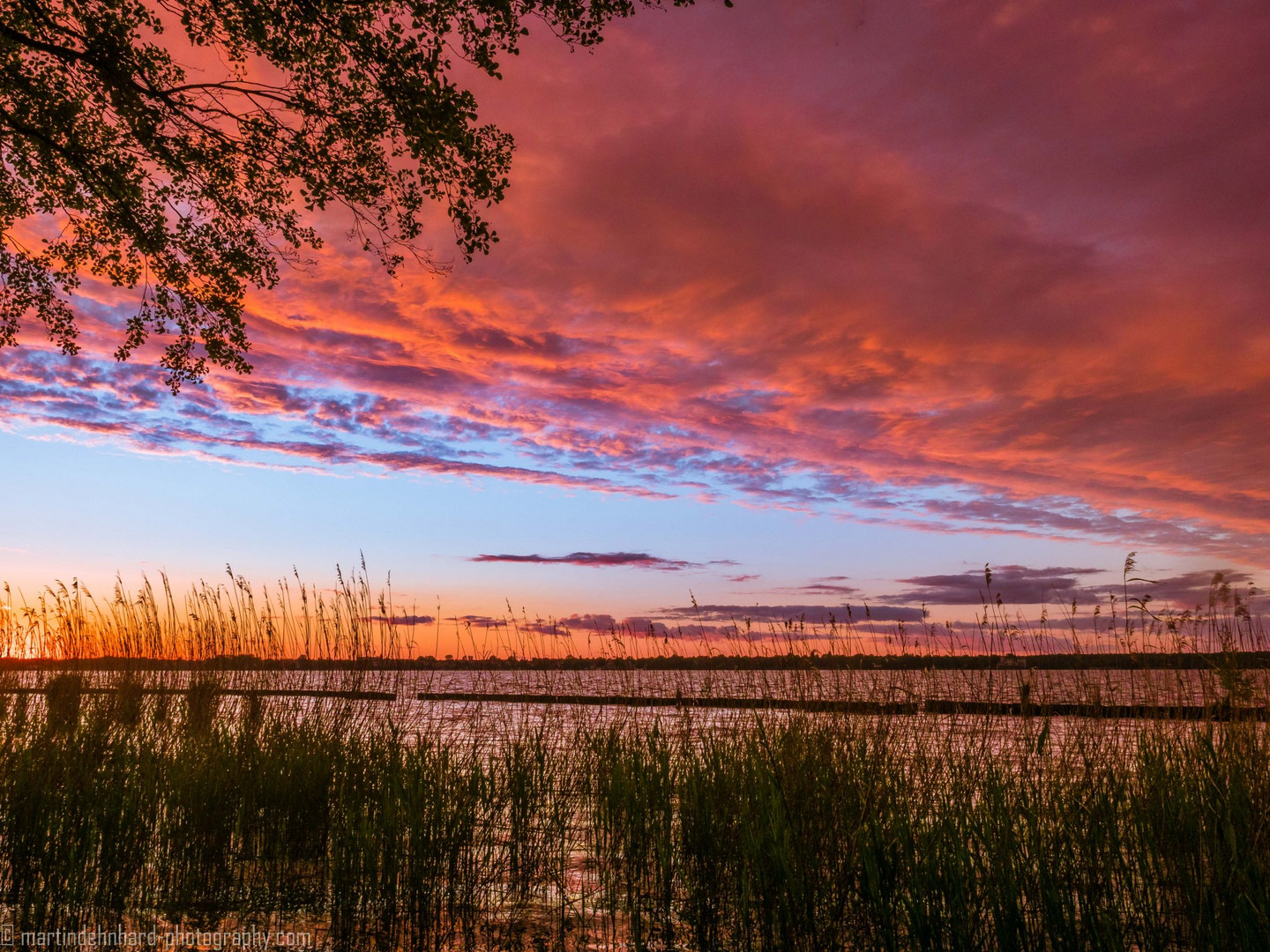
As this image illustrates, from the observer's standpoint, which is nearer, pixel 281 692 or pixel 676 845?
pixel 676 845

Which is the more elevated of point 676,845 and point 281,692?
point 281,692

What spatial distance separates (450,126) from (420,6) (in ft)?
4.91

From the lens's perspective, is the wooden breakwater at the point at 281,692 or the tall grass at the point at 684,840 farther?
the wooden breakwater at the point at 281,692

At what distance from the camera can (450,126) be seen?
9453mm

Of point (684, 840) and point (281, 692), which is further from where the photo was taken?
point (281, 692)

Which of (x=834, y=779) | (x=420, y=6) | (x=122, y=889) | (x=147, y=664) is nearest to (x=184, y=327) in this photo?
(x=147, y=664)

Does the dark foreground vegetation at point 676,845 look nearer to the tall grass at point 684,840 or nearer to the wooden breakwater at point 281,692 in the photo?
the tall grass at point 684,840

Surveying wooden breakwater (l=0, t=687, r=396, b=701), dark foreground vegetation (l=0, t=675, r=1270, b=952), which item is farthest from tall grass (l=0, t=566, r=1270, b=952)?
wooden breakwater (l=0, t=687, r=396, b=701)

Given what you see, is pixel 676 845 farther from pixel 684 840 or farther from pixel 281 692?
pixel 281 692

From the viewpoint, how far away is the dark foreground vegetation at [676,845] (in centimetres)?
450

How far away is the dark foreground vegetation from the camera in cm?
450

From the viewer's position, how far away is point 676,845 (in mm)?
6258

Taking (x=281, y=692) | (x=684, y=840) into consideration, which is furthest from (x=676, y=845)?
(x=281, y=692)

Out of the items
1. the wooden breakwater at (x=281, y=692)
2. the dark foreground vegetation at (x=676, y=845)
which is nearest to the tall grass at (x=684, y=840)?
the dark foreground vegetation at (x=676, y=845)
